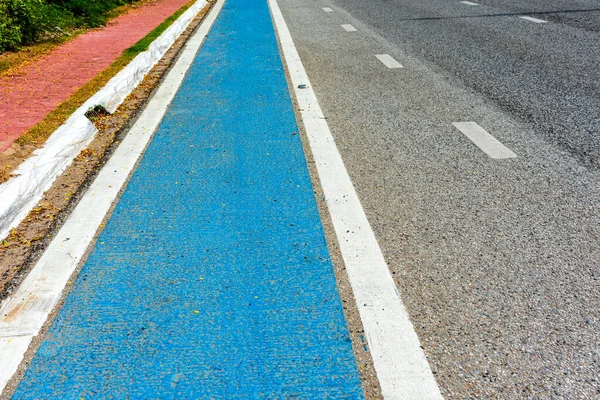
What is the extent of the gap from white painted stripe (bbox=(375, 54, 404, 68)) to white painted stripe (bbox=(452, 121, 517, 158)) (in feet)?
10.6

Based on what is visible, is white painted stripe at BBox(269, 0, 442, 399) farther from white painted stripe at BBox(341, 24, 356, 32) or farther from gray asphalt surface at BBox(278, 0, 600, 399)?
white painted stripe at BBox(341, 24, 356, 32)

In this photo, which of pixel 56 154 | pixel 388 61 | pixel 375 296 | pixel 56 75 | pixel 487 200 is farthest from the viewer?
pixel 388 61

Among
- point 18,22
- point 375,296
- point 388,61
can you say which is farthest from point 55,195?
point 18,22

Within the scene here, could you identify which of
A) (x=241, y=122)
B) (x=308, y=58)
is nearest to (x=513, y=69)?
(x=308, y=58)

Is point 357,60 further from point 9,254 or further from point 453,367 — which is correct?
point 453,367

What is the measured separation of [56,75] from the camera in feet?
27.0

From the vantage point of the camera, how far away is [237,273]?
10.8 feet

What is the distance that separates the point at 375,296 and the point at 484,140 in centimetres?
283

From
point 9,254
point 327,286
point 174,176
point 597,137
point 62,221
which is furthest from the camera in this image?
point 597,137

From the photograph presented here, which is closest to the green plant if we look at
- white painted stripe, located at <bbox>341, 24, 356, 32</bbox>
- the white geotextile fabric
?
the white geotextile fabric

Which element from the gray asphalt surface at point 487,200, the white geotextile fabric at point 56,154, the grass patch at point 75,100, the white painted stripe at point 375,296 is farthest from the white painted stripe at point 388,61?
the white painted stripe at point 375,296

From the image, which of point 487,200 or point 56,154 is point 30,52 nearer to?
point 56,154

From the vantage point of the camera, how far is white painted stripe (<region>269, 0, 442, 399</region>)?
2.48m

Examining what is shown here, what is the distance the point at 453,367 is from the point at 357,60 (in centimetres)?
742
